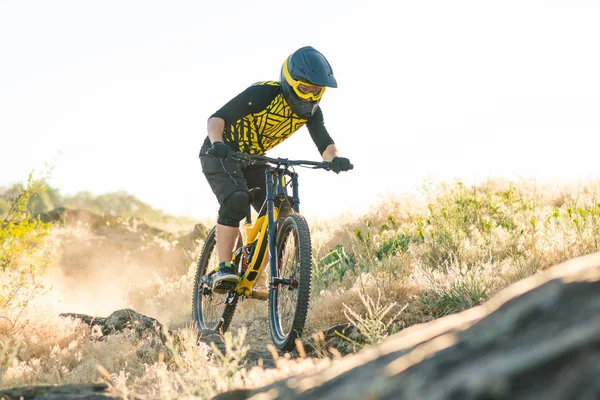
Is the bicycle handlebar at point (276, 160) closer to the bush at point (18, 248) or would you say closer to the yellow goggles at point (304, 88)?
the yellow goggles at point (304, 88)

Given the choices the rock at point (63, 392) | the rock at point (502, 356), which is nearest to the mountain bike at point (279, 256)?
the rock at point (63, 392)

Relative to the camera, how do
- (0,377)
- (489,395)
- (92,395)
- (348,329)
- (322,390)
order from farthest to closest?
(348,329), (0,377), (92,395), (322,390), (489,395)

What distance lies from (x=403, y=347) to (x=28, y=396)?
1.87 metres

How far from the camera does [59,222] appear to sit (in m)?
16.1

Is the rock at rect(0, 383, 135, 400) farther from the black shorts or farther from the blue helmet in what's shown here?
the blue helmet

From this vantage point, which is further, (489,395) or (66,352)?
(66,352)

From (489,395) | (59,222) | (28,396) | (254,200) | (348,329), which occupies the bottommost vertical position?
(348,329)

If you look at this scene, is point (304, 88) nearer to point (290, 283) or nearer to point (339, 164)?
point (339, 164)

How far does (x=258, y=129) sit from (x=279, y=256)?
1.38 metres

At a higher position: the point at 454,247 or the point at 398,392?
the point at 398,392

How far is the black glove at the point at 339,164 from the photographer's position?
20.7 feet

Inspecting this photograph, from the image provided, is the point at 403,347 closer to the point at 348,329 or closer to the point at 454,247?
the point at 348,329

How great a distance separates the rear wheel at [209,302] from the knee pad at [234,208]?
26.5 inches

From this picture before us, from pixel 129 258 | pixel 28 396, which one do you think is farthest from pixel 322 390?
pixel 129 258
